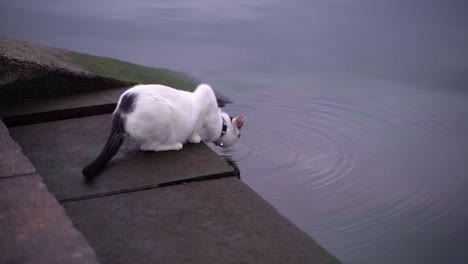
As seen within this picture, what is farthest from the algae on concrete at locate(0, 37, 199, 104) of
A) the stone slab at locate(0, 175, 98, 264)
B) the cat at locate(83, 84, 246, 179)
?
the stone slab at locate(0, 175, 98, 264)

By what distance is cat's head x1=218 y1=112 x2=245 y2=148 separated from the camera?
4586 mm

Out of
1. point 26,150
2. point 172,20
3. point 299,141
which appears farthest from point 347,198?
point 172,20

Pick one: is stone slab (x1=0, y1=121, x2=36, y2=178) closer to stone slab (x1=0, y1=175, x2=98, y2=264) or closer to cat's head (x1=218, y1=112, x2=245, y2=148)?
stone slab (x1=0, y1=175, x2=98, y2=264)

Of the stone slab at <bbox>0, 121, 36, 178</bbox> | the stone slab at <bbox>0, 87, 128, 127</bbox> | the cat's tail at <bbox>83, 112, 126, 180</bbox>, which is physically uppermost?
the stone slab at <bbox>0, 121, 36, 178</bbox>

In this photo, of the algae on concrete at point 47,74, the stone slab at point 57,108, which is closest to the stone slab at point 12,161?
the stone slab at point 57,108

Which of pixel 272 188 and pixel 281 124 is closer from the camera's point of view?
pixel 272 188

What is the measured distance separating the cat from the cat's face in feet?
0.72

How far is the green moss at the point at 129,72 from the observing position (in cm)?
528

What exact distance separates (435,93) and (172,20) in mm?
4192

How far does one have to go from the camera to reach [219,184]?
338cm

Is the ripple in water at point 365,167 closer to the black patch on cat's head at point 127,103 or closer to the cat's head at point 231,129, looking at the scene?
the cat's head at point 231,129

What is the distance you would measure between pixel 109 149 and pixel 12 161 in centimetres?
75

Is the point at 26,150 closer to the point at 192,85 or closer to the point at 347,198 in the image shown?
the point at 347,198

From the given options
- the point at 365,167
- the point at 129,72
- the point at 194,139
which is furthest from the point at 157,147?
the point at 129,72
